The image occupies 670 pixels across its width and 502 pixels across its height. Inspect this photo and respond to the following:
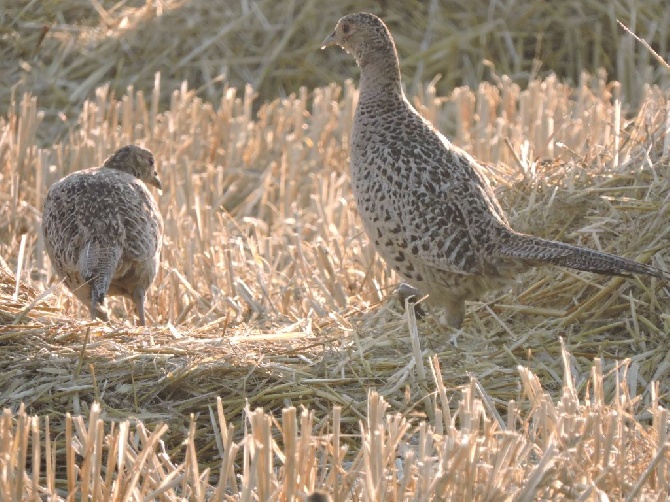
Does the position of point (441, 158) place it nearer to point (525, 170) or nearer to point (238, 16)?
point (525, 170)

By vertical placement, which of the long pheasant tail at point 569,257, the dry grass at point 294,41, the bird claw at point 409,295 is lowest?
the bird claw at point 409,295

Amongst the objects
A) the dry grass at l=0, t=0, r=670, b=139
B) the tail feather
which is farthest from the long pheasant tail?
the dry grass at l=0, t=0, r=670, b=139

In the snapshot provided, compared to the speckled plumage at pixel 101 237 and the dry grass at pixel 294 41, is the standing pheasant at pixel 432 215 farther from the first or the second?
the dry grass at pixel 294 41

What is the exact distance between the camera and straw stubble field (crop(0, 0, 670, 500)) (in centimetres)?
362

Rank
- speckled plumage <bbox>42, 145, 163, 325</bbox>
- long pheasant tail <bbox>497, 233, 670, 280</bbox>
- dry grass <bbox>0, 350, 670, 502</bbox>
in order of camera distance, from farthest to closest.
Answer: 1. speckled plumage <bbox>42, 145, 163, 325</bbox>
2. long pheasant tail <bbox>497, 233, 670, 280</bbox>
3. dry grass <bbox>0, 350, 670, 502</bbox>

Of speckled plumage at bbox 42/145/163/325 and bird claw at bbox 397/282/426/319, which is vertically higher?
speckled plumage at bbox 42/145/163/325

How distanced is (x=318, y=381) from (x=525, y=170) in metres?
2.15

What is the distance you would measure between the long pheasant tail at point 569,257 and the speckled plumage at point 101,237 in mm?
1676

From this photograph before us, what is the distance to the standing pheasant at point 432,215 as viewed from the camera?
5591 mm

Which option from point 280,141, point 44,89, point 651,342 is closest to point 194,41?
point 44,89

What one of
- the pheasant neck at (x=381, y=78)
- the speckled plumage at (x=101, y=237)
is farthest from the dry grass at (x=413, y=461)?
the pheasant neck at (x=381, y=78)

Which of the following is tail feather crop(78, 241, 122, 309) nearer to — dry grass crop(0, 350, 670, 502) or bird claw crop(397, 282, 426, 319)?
bird claw crop(397, 282, 426, 319)

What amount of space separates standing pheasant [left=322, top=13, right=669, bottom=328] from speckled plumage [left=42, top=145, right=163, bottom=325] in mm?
1008

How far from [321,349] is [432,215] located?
779 mm
